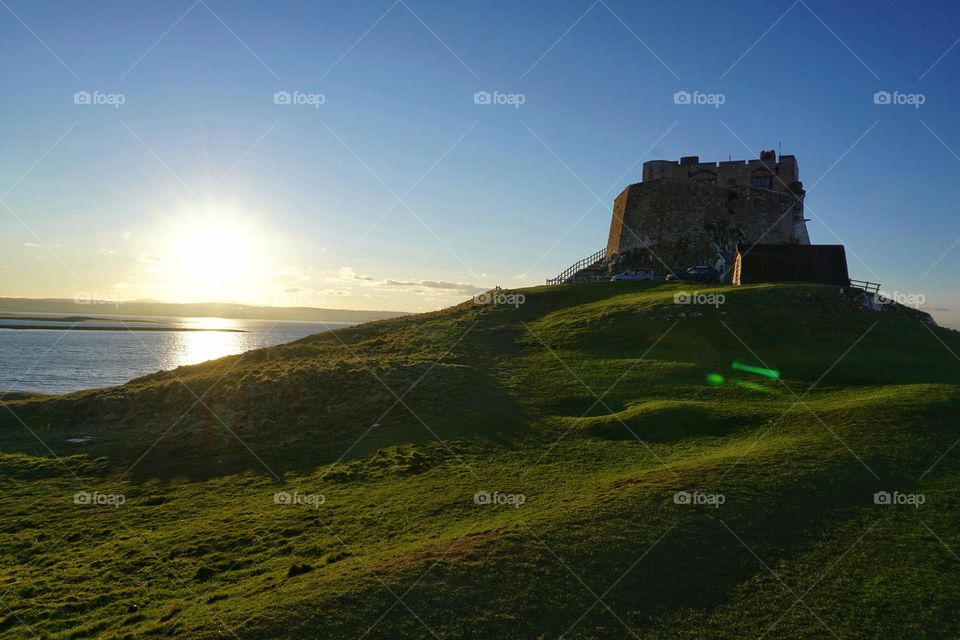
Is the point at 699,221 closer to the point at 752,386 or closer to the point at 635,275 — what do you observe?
the point at 635,275

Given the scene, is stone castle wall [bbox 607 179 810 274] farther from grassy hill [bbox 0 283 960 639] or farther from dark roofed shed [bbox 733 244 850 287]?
grassy hill [bbox 0 283 960 639]

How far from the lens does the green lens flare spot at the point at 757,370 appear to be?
99.6ft

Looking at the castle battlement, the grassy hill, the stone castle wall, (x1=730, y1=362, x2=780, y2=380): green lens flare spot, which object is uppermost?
the castle battlement

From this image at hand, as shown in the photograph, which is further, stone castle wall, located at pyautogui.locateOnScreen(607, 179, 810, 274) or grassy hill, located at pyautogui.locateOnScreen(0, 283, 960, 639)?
stone castle wall, located at pyautogui.locateOnScreen(607, 179, 810, 274)

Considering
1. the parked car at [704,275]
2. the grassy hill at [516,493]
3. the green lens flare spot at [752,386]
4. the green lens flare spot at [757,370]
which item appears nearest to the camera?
the grassy hill at [516,493]

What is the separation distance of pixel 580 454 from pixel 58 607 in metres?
16.1

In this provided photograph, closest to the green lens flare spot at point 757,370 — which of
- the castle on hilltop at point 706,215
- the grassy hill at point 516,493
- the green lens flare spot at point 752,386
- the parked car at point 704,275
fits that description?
the grassy hill at point 516,493

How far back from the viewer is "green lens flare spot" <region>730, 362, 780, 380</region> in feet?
99.6

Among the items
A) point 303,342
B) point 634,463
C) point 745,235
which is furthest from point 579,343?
point 745,235

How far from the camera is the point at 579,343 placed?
131 ft

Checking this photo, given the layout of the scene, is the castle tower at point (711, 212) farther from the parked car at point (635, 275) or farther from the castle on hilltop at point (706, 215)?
the parked car at point (635, 275)

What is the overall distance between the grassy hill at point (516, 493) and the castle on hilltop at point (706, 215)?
3252cm


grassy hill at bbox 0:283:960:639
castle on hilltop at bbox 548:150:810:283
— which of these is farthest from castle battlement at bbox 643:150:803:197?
grassy hill at bbox 0:283:960:639

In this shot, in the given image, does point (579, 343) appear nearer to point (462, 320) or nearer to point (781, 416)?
point (462, 320)
